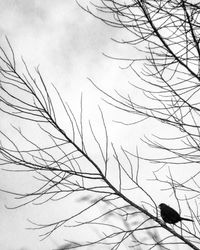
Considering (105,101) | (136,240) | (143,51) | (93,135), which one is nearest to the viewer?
(93,135)

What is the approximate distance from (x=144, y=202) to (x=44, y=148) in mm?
943

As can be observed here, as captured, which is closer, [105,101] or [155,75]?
[105,101]

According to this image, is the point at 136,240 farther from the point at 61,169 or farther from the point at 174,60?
the point at 174,60

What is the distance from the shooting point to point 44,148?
2635 mm

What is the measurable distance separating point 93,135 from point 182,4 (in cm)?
139

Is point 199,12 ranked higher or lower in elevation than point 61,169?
higher

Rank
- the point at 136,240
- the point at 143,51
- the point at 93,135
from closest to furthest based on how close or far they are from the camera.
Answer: the point at 93,135
the point at 136,240
the point at 143,51

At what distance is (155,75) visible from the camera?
3.63 m

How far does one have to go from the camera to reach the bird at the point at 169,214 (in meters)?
3.05

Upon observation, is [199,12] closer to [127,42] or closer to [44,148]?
[127,42]

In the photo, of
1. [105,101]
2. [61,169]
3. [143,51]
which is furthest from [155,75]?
[61,169]

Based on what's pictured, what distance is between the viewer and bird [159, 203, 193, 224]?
305 cm

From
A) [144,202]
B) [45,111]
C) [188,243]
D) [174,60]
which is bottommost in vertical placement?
[188,243]

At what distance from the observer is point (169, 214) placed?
309cm
